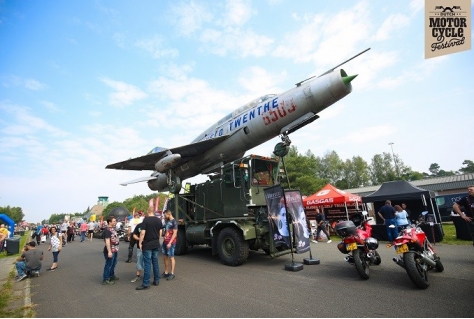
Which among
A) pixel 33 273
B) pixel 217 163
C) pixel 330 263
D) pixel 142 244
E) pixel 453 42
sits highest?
pixel 453 42

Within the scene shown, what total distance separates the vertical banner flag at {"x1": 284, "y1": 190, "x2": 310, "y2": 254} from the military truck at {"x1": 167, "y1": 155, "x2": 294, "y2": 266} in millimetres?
700

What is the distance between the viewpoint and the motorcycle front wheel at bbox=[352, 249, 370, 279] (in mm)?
4906

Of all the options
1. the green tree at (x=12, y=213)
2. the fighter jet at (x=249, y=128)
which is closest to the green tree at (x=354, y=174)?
the fighter jet at (x=249, y=128)

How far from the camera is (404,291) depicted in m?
4.18

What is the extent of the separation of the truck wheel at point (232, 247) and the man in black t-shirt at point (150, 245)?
2.12 m

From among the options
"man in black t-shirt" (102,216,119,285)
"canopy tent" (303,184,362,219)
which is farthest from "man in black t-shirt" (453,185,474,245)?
"canopy tent" (303,184,362,219)

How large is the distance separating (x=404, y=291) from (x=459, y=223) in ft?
25.3

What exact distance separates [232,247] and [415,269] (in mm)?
4315

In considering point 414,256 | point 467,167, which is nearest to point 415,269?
point 414,256

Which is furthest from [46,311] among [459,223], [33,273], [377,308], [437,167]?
[437,167]

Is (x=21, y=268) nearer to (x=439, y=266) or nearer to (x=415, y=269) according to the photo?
(x=415, y=269)

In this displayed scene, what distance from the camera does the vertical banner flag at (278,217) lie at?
6313 millimetres

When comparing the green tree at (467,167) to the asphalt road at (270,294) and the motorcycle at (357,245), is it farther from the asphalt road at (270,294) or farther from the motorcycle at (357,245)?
the motorcycle at (357,245)

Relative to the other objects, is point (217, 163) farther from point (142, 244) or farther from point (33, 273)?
point (33, 273)
